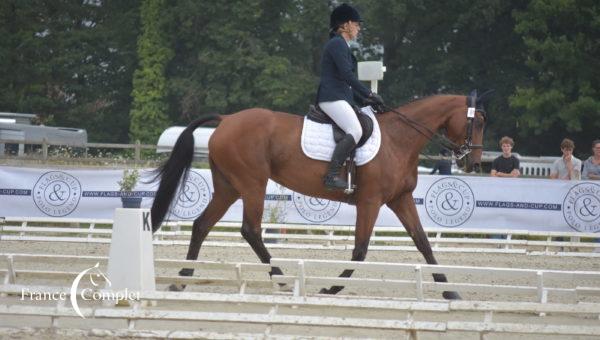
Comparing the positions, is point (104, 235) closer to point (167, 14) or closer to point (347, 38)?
point (347, 38)

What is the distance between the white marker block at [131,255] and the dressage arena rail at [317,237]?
564cm

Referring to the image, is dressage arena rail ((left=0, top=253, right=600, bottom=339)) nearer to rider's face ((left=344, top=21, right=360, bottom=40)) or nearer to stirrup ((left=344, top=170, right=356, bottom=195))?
stirrup ((left=344, top=170, right=356, bottom=195))

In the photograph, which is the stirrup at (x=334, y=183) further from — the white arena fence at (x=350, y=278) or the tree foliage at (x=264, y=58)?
the tree foliage at (x=264, y=58)

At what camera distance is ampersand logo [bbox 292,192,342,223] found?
1440cm

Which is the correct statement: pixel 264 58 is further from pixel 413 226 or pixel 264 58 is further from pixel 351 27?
pixel 413 226

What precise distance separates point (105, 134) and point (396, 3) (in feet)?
42.9

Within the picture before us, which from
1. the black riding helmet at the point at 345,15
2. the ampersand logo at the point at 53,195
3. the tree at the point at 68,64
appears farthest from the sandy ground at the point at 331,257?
the tree at the point at 68,64

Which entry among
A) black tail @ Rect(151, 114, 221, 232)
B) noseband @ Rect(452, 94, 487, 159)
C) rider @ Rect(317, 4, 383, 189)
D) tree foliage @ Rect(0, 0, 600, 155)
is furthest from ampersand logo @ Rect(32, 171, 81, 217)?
tree foliage @ Rect(0, 0, 600, 155)

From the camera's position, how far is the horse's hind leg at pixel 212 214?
8.99 m

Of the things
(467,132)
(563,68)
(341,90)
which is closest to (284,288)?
(341,90)

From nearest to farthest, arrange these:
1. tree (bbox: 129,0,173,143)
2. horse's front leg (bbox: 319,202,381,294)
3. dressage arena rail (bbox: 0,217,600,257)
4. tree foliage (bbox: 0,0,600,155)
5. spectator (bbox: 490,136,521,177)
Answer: horse's front leg (bbox: 319,202,381,294), dressage arena rail (bbox: 0,217,600,257), spectator (bbox: 490,136,521,177), tree foliage (bbox: 0,0,600,155), tree (bbox: 129,0,173,143)

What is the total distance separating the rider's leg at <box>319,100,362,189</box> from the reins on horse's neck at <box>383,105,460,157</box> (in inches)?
20.7

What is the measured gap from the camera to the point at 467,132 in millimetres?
9438

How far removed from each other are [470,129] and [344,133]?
1288 millimetres
